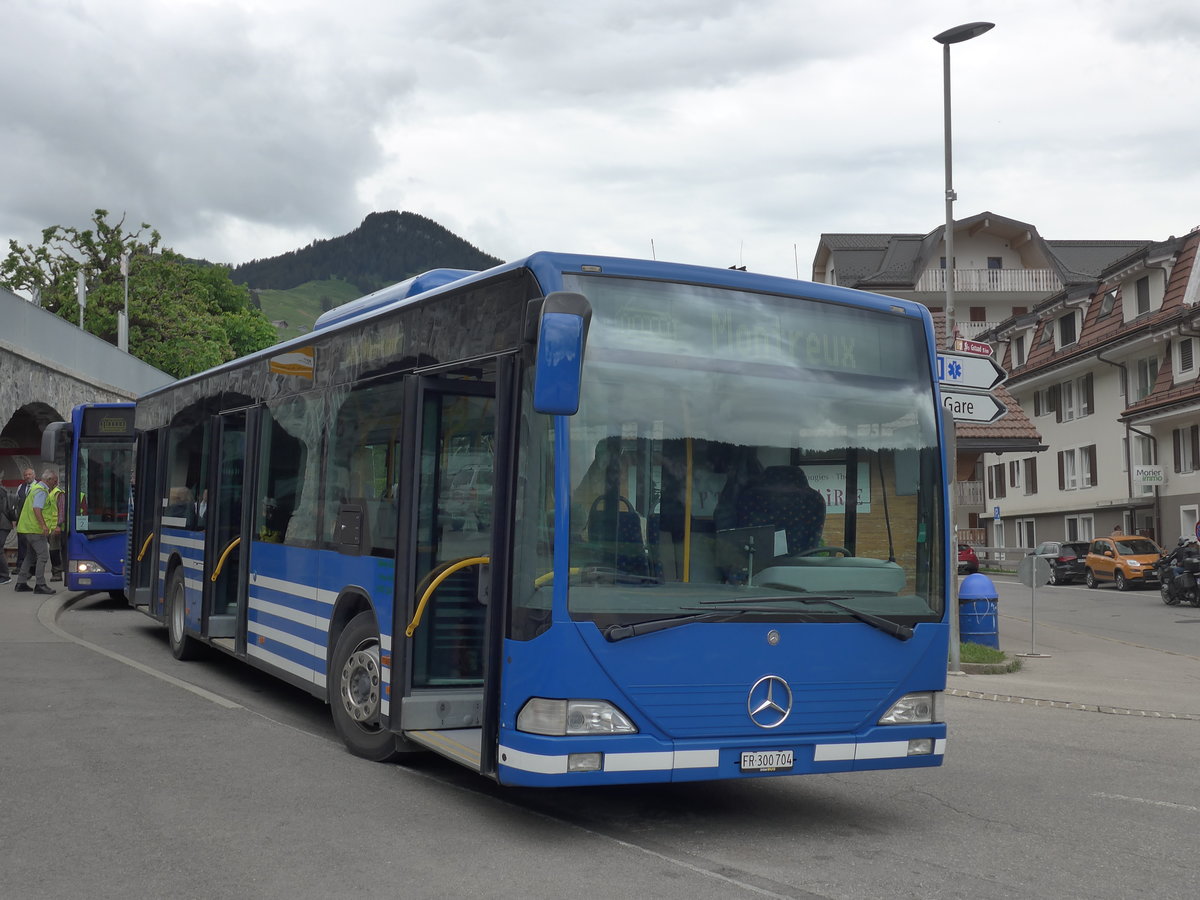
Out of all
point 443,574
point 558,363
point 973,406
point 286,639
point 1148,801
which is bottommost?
point 1148,801

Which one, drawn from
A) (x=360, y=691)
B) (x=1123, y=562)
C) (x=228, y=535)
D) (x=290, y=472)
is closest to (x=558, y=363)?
(x=360, y=691)

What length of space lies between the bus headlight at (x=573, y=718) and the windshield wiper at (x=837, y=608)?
0.66m

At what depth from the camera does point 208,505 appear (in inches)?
484

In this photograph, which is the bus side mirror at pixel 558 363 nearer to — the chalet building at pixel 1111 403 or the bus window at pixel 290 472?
the bus window at pixel 290 472

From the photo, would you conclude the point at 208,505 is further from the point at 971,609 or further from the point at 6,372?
the point at 6,372

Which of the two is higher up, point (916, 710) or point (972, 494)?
point (972, 494)

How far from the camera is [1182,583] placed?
3123cm

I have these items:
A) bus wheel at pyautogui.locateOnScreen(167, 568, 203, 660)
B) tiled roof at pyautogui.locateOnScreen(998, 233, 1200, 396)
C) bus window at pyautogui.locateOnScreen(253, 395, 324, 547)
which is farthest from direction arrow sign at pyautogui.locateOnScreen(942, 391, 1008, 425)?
tiled roof at pyautogui.locateOnScreen(998, 233, 1200, 396)

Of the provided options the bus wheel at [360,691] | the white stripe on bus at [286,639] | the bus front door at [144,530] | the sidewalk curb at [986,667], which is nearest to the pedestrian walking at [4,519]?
the bus front door at [144,530]

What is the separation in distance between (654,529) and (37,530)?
56.8 feet

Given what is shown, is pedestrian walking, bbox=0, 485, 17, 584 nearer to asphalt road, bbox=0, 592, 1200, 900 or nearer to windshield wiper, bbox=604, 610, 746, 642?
asphalt road, bbox=0, 592, 1200, 900

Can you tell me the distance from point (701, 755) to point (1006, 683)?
9.34 metres

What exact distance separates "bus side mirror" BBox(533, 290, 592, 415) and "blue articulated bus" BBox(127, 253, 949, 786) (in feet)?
0.04

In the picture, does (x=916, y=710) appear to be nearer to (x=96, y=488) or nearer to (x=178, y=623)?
(x=178, y=623)
